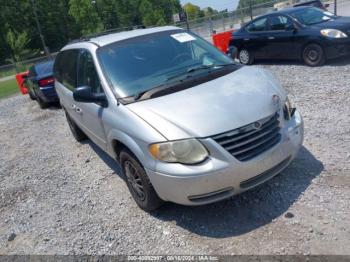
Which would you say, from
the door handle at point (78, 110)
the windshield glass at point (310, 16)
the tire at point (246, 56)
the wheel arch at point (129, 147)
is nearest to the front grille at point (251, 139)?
the wheel arch at point (129, 147)

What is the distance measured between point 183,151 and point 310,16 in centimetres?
774

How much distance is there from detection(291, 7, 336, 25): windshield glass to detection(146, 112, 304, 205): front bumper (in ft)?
21.8

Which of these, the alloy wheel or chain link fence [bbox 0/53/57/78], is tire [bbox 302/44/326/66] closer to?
the alloy wheel

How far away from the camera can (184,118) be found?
3195 millimetres

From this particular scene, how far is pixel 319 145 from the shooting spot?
457cm

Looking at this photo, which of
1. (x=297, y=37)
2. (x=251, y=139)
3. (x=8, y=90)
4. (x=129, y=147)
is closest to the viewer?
(x=251, y=139)

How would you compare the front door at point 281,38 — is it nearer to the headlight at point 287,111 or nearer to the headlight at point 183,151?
the headlight at point 287,111

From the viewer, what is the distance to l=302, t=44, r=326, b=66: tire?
846 cm

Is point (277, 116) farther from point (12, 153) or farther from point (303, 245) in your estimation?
point (12, 153)

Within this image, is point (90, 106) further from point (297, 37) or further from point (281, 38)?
point (281, 38)

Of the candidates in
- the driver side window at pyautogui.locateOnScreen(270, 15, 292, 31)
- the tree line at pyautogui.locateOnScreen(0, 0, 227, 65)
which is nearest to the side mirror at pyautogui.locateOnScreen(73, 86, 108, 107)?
the driver side window at pyautogui.locateOnScreen(270, 15, 292, 31)

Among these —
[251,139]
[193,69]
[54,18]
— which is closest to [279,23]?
[193,69]

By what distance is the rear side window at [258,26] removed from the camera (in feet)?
32.8

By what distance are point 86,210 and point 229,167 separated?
2.12 meters
